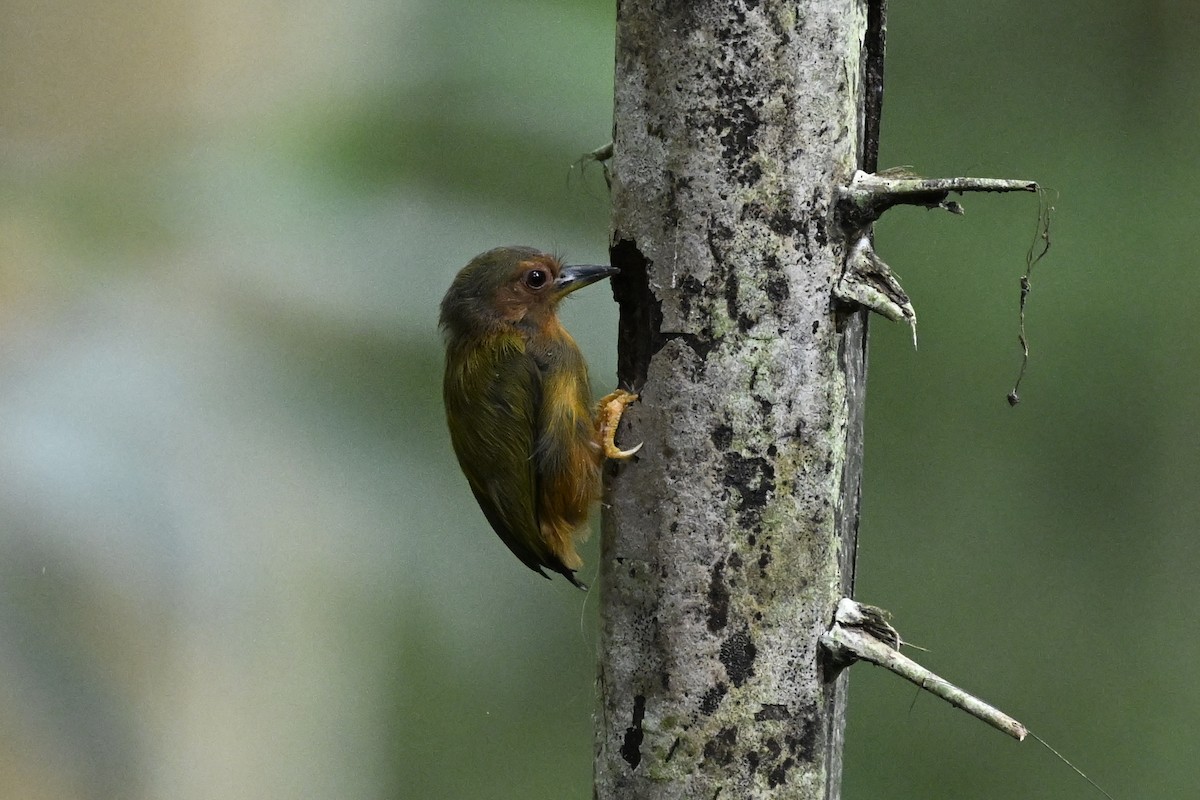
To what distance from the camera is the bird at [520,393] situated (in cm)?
221

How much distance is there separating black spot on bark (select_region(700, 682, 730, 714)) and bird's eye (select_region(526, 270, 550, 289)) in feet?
3.31

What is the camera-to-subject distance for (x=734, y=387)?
1.62 m

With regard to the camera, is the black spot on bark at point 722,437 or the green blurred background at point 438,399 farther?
the green blurred background at point 438,399

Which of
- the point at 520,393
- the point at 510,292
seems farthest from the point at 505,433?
the point at 510,292

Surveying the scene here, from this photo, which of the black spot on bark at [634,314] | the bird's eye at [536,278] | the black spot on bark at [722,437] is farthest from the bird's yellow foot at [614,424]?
the bird's eye at [536,278]

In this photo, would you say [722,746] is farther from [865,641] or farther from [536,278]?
[536,278]

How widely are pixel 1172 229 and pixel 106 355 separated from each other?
11.9 feet

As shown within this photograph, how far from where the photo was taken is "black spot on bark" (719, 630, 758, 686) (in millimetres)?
1616

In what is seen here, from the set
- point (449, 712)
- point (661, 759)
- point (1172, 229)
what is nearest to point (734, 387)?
point (661, 759)

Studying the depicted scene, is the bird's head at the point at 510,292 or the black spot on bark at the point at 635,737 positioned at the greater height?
the bird's head at the point at 510,292

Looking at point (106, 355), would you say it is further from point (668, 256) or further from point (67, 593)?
point (668, 256)

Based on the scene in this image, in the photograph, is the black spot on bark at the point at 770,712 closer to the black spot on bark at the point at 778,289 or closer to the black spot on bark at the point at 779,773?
the black spot on bark at the point at 779,773

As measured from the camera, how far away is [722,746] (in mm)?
1621

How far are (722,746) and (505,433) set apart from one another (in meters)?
0.85
